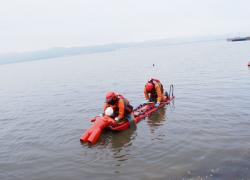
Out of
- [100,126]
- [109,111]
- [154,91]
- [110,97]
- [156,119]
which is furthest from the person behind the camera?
[154,91]

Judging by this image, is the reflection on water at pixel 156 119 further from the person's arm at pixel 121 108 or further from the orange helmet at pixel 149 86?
the person's arm at pixel 121 108

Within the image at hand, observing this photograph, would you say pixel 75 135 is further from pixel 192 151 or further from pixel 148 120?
pixel 192 151

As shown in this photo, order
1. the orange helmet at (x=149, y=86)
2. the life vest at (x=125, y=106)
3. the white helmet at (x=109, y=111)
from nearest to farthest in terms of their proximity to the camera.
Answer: the white helmet at (x=109, y=111) < the life vest at (x=125, y=106) < the orange helmet at (x=149, y=86)

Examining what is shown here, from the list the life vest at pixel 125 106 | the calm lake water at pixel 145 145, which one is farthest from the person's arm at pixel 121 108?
the calm lake water at pixel 145 145

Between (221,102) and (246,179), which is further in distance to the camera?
(221,102)

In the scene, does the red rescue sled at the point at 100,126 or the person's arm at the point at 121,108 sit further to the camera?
the person's arm at the point at 121,108

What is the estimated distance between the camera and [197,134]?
41.7ft

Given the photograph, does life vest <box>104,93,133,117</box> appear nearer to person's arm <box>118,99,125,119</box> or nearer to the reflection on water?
person's arm <box>118,99,125,119</box>

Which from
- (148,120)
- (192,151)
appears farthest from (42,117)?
(192,151)

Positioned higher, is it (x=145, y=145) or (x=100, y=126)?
(x=100, y=126)

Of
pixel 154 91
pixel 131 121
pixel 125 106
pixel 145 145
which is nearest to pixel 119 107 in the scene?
pixel 125 106

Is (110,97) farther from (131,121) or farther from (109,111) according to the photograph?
(131,121)

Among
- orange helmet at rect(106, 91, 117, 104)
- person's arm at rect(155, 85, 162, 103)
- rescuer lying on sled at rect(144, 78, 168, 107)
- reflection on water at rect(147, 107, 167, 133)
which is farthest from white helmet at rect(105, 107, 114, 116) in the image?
person's arm at rect(155, 85, 162, 103)

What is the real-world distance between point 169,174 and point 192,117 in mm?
6573
